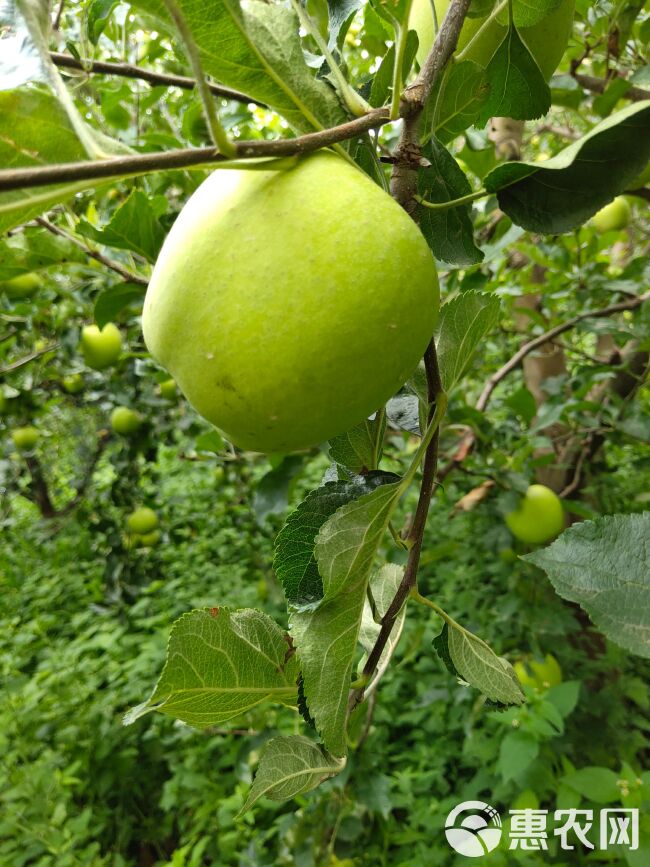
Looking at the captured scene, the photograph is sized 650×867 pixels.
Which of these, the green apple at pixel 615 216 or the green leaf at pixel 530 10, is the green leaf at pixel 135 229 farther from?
the green apple at pixel 615 216

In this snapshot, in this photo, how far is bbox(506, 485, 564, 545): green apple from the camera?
157cm

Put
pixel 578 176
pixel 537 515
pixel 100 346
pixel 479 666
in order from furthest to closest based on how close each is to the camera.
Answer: pixel 100 346 → pixel 537 515 → pixel 479 666 → pixel 578 176

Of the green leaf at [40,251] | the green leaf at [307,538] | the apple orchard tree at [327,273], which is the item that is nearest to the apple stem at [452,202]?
the apple orchard tree at [327,273]

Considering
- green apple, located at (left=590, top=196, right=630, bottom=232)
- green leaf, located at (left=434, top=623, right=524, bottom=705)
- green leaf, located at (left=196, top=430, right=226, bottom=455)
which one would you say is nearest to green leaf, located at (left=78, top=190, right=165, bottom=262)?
green leaf, located at (left=196, top=430, right=226, bottom=455)

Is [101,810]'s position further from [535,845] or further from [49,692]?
[535,845]

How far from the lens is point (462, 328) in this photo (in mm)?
570

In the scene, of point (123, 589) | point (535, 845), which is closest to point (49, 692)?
point (123, 589)

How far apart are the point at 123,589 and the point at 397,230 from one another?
7.90ft

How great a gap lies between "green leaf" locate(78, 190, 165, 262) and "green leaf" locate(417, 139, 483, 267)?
1.29 ft

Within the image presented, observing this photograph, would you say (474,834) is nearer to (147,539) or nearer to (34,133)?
(34,133)

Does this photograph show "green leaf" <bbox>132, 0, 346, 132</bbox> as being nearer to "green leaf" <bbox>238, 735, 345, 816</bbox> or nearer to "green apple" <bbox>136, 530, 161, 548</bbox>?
"green leaf" <bbox>238, 735, 345, 816</bbox>

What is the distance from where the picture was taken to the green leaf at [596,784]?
1.26 meters

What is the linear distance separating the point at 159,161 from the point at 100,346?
163 centimetres

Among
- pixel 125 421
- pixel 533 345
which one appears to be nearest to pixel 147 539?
pixel 125 421
